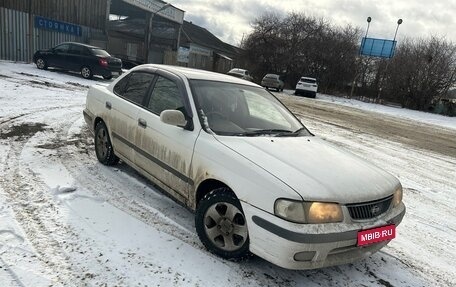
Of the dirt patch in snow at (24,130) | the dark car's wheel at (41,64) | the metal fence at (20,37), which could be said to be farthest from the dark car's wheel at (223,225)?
the metal fence at (20,37)

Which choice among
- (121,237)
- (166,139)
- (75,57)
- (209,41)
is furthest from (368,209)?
(209,41)

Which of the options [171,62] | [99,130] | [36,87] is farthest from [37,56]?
[171,62]

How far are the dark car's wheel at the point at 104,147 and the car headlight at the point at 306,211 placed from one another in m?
3.06

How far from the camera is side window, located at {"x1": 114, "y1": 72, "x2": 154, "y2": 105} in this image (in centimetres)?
466

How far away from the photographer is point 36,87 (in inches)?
474

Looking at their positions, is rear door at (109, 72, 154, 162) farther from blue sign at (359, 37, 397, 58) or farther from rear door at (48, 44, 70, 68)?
blue sign at (359, 37, 397, 58)

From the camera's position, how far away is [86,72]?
55.8 ft

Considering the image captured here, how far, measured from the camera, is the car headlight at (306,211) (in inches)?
110

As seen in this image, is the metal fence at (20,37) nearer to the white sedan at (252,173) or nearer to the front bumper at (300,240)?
the white sedan at (252,173)

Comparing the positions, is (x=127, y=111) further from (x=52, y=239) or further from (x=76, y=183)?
(x=52, y=239)

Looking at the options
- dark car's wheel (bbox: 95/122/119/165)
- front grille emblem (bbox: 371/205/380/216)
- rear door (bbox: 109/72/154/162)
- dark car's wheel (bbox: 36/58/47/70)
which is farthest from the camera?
dark car's wheel (bbox: 36/58/47/70)

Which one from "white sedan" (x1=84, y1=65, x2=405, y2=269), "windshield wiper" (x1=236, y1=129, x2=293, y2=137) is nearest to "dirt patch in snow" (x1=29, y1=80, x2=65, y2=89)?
"white sedan" (x1=84, y1=65, x2=405, y2=269)

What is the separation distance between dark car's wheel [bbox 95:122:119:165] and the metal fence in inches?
727

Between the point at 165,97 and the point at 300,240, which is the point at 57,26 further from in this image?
the point at 300,240
